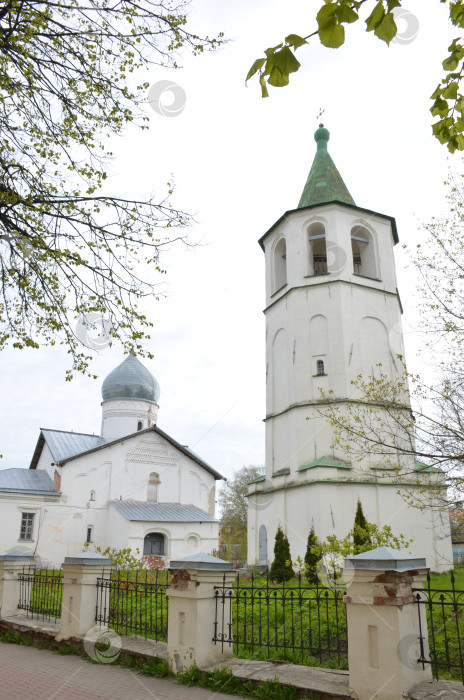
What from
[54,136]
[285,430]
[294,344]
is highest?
[294,344]

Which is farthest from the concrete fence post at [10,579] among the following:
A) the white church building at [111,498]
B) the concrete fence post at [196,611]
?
the white church building at [111,498]

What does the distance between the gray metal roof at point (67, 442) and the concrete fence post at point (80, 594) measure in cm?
2118

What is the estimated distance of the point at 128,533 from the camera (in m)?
25.2

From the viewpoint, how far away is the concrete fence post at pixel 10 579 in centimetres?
928

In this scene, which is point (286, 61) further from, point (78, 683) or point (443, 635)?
point (443, 635)

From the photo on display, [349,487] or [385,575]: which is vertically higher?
[349,487]

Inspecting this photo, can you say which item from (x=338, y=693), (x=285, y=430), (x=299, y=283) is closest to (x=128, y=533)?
(x=285, y=430)

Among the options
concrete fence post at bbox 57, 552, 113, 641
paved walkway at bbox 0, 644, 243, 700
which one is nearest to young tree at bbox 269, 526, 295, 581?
concrete fence post at bbox 57, 552, 113, 641

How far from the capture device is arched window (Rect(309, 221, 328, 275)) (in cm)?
2203

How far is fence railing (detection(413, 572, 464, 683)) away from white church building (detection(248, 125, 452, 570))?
9579 millimetres

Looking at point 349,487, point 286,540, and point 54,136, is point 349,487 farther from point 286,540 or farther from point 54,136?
point 54,136

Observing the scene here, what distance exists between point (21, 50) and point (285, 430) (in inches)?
634

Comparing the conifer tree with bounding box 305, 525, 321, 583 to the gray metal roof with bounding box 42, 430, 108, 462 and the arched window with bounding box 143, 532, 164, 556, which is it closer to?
the arched window with bounding box 143, 532, 164, 556

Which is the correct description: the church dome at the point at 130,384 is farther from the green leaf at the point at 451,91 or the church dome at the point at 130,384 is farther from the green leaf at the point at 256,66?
the green leaf at the point at 256,66
